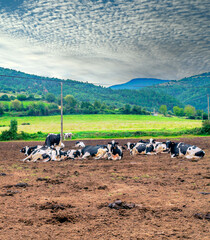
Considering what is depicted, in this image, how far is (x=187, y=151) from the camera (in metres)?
15.2

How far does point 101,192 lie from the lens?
7.85 metres

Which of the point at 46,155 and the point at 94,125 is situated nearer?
the point at 46,155

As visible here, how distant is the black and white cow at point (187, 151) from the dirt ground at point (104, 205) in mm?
3904

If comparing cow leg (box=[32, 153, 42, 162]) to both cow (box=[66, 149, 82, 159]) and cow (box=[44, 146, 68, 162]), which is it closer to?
cow (box=[44, 146, 68, 162])

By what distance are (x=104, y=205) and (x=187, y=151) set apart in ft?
33.6

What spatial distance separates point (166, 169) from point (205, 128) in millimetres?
30582

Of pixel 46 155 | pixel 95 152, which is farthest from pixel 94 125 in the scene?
pixel 46 155

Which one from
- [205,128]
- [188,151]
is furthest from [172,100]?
[188,151]

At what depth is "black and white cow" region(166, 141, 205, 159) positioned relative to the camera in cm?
1481

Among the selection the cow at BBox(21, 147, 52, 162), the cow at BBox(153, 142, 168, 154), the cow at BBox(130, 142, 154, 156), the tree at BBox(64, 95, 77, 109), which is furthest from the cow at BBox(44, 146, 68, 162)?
the tree at BBox(64, 95, 77, 109)

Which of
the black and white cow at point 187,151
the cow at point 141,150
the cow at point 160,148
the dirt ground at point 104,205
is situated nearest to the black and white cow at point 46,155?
the dirt ground at point 104,205

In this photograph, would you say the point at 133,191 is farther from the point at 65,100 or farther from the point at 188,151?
the point at 65,100

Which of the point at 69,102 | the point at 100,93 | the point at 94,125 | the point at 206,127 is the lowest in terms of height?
the point at 94,125

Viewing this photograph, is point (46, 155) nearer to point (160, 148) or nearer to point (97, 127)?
point (160, 148)
